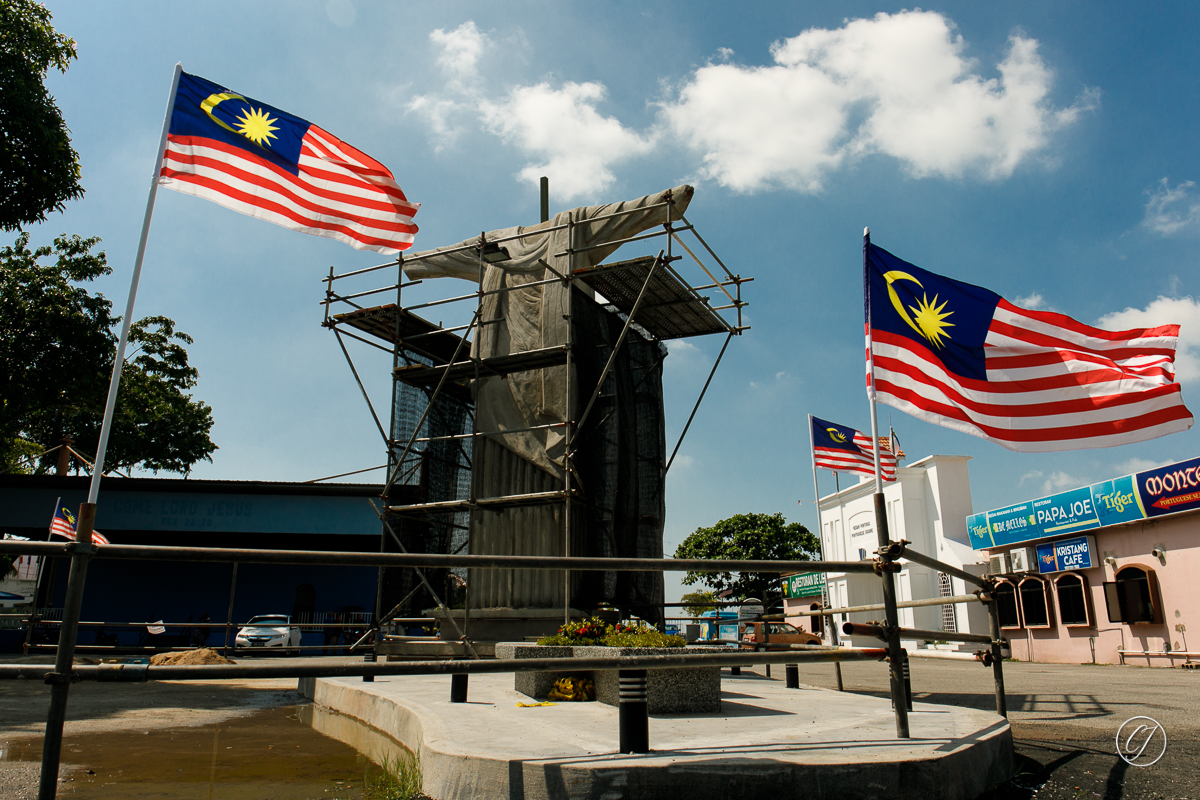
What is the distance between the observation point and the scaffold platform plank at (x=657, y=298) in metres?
A: 14.6

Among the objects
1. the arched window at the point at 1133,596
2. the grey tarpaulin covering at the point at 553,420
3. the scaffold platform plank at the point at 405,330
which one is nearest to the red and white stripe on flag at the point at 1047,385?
the grey tarpaulin covering at the point at 553,420

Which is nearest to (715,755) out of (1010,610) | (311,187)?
(311,187)

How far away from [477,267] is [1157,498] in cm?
1724

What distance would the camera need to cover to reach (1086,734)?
507 centimetres

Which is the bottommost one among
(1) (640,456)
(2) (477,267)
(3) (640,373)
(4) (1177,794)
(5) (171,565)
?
(4) (1177,794)

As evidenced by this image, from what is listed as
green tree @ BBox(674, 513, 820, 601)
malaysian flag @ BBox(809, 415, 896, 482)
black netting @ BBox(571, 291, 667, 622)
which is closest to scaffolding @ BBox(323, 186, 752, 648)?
black netting @ BBox(571, 291, 667, 622)

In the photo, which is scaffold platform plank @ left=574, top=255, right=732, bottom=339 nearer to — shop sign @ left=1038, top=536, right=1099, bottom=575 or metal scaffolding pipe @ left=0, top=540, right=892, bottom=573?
metal scaffolding pipe @ left=0, top=540, right=892, bottom=573

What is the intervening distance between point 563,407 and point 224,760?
9819 millimetres

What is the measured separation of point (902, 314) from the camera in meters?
6.24

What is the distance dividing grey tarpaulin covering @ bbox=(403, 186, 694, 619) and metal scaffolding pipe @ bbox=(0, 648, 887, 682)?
1042 cm

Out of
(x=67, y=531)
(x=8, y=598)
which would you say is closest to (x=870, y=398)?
(x=67, y=531)

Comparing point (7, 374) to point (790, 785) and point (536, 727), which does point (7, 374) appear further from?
point (790, 785)

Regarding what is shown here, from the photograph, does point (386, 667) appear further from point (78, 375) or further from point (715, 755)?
point (78, 375)

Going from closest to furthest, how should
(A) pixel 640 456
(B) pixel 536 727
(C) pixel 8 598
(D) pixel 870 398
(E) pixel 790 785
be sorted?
1. (E) pixel 790 785
2. (B) pixel 536 727
3. (D) pixel 870 398
4. (A) pixel 640 456
5. (C) pixel 8 598
